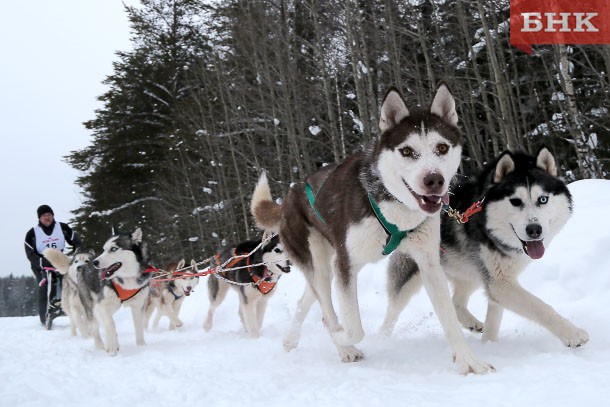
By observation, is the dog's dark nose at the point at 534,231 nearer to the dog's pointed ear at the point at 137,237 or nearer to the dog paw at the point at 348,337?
the dog paw at the point at 348,337

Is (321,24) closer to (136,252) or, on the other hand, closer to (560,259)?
(136,252)

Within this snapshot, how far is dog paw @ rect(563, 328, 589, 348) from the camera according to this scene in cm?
258

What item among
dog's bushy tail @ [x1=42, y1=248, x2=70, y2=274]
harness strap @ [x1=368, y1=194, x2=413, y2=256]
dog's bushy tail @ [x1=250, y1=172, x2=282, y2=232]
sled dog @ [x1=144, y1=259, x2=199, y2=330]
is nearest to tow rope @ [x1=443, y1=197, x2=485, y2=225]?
harness strap @ [x1=368, y1=194, x2=413, y2=256]

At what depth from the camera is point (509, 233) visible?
9.62ft

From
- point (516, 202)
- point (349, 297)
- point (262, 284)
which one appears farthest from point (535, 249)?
point (262, 284)

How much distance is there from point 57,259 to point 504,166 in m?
5.85

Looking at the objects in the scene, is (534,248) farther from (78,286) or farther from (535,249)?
(78,286)

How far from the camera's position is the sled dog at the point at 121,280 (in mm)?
5051

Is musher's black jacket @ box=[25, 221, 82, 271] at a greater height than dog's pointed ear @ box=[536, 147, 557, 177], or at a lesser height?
lesser

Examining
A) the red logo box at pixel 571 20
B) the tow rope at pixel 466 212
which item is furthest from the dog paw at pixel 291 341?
the red logo box at pixel 571 20

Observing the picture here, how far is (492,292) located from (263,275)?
3300 millimetres

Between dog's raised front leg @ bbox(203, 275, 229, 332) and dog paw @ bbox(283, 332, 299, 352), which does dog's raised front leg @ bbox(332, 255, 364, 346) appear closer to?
dog paw @ bbox(283, 332, 299, 352)

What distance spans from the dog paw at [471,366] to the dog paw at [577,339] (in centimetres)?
48

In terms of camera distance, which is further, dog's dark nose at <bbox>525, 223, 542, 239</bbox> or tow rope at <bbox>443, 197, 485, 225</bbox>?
tow rope at <bbox>443, 197, 485, 225</bbox>
